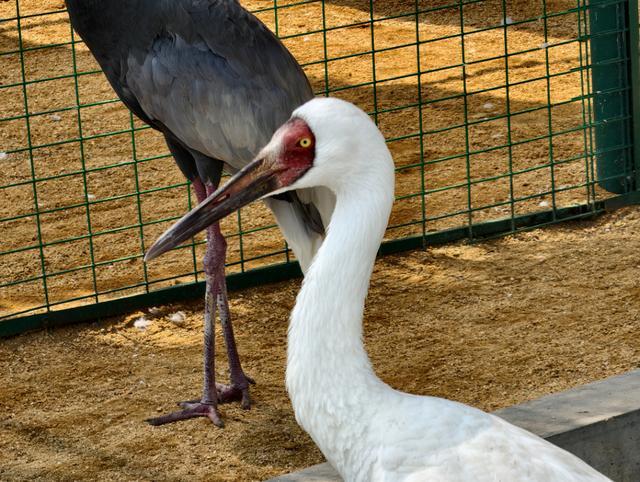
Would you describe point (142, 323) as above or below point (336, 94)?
below

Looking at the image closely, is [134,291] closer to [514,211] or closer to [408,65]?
[514,211]

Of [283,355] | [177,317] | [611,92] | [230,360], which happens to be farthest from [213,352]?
[611,92]

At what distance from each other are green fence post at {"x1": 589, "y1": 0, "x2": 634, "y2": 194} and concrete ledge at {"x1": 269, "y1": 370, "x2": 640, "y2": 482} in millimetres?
2795

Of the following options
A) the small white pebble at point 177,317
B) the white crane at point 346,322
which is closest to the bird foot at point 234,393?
the small white pebble at point 177,317

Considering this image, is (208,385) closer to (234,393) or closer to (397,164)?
(234,393)

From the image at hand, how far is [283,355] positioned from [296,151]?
236cm

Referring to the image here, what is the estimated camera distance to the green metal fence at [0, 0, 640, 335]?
6305 mm

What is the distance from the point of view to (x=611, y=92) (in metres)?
6.91

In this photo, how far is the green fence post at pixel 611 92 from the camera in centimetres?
680

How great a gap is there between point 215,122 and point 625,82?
2.68 meters

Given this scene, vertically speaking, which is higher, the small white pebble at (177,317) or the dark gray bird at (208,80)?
the dark gray bird at (208,80)

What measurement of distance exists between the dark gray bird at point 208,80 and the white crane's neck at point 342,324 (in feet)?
5.18

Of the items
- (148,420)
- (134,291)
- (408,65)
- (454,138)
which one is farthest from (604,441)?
(408,65)

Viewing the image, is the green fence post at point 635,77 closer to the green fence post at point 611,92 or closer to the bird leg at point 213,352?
the green fence post at point 611,92
